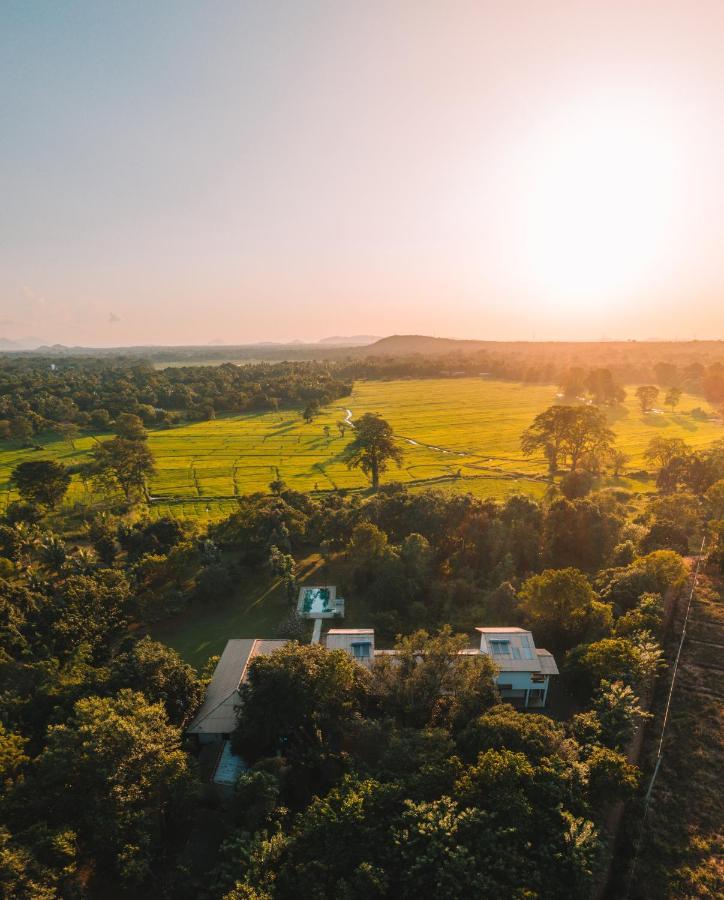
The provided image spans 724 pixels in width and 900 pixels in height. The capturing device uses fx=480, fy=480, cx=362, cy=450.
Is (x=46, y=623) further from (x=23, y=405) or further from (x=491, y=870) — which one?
(x=23, y=405)

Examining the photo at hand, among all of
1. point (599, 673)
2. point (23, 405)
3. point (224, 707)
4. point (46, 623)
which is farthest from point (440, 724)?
point (23, 405)

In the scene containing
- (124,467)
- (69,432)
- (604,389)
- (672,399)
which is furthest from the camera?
(604,389)

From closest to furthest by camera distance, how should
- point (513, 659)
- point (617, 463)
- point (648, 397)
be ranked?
point (513, 659), point (617, 463), point (648, 397)

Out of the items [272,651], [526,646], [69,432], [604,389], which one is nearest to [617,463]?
[526,646]

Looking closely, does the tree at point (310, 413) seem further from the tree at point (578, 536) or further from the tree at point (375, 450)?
the tree at point (578, 536)

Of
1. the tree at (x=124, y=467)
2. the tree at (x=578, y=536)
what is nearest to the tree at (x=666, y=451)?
the tree at (x=578, y=536)

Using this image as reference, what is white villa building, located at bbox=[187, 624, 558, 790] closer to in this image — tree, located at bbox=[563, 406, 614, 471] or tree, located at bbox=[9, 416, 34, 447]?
tree, located at bbox=[563, 406, 614, 471]

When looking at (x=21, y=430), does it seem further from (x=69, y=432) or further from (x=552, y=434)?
(x=552, y=434)
